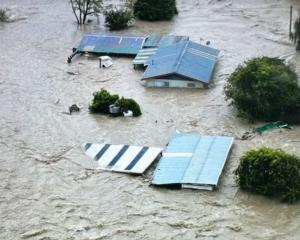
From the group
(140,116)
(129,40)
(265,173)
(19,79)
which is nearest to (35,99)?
(19,79)

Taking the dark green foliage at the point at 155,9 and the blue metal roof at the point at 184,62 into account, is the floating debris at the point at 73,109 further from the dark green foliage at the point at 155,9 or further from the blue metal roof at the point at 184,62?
the dark green foliage at the point at 155,9

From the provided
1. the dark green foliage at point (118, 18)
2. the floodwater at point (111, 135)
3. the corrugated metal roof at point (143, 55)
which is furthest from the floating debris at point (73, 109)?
the dark green foliage at point (118, 18)

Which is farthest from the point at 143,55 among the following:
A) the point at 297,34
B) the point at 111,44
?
the point at 297,34

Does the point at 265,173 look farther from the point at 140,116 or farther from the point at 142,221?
the point at 140,116

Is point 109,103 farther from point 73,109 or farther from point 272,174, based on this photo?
point 272,174

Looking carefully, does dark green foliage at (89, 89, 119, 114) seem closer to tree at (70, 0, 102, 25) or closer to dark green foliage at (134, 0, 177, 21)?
tree at (70, 0, 102, 25)

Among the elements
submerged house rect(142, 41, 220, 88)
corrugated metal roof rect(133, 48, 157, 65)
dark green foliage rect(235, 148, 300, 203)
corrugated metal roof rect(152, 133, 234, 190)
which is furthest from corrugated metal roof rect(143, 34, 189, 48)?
dark green foliage rect(235, 148, 300, 203)
